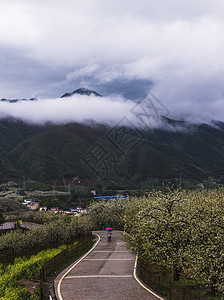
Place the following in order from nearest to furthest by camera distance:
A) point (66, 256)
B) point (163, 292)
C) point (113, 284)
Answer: point (163, 292) < point (113, 284) < point (66, 256)

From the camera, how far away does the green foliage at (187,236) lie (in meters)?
18.5

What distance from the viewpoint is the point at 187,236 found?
72.1ft

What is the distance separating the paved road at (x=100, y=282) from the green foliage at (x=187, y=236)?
99.8 inches

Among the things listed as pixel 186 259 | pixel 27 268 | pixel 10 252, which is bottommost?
pixel 10 252

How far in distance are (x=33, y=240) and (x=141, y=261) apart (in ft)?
69.6

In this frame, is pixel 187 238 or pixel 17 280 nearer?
pixel 187 238

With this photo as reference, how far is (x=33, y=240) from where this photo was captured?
145 feet

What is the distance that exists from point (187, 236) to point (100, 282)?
280 inches

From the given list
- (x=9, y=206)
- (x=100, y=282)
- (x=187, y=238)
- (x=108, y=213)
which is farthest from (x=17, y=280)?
(x=9, y=206)

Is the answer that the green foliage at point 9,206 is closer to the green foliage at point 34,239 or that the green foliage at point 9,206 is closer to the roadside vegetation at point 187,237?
the green foliage at point 34,239

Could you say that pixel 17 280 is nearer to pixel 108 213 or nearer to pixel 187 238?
pixel 187 238

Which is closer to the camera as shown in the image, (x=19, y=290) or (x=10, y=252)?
(x=19, y=290)

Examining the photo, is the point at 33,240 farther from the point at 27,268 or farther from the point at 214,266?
the point at 214,266

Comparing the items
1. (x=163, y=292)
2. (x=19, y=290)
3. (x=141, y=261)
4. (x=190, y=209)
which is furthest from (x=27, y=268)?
(x=190, y=209)
